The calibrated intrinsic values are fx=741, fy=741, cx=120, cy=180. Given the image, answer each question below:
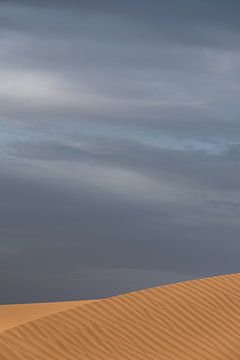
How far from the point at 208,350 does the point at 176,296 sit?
2313 mm

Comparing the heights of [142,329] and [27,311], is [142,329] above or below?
above

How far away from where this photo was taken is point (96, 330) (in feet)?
43.7

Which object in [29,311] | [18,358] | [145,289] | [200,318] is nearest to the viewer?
[18,358]

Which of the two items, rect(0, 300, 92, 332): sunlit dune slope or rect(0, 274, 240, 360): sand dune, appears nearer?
rect(0, 274, 240, 360): sand dune

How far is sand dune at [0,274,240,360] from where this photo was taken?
12508 millimetres

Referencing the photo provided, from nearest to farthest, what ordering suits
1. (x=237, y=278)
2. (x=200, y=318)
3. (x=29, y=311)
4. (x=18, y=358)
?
1. (x=18, y=358)
2. (x=200, y=318)
3. (x=237, y=278)
4. (x=29, y=311)

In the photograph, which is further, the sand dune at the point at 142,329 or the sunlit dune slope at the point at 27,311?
the sunlit dune slope at the point at 27,311

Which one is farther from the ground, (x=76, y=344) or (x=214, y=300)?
(x=214, y=300)

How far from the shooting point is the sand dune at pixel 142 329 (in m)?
12.5

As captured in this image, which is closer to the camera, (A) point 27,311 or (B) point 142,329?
(B) point 142,329

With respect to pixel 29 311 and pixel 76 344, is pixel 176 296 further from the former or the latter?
pixel 29 311

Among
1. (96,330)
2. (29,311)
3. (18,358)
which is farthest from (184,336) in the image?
(29,311)

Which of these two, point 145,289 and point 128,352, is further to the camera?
point 145,289

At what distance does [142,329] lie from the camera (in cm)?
1353
